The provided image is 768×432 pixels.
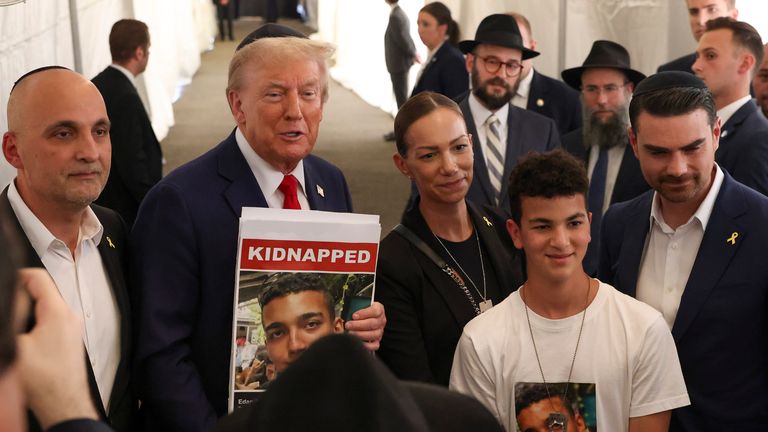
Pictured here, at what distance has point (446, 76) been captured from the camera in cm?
780

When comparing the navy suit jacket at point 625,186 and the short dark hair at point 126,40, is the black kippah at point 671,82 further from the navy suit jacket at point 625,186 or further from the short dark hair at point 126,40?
the short dark hair at point 126,40

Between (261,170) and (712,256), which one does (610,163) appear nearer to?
(712,256)

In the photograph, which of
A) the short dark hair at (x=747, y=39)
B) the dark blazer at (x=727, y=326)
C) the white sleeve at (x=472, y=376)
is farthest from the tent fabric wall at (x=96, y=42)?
the short dark hair at (x=747, y=39)

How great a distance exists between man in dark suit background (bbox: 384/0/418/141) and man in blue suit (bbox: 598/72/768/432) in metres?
8.33

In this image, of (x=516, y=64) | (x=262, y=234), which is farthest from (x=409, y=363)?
(x=516, y=64)

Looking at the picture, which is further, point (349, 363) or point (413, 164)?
point (413, 164)

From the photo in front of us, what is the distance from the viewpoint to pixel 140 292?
2434mm

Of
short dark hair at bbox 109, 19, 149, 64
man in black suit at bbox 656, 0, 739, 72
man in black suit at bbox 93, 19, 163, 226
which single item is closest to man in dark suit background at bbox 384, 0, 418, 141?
short dark hair at bbox 109, 19, 149, 64

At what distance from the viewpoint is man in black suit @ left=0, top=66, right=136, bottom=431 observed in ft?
7.80

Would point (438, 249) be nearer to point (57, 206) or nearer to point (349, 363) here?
point (57, 206)

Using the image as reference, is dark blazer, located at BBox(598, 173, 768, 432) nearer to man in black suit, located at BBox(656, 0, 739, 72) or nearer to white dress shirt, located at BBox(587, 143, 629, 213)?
white dress shirt, located at BBox(587, 143, 629, 213)

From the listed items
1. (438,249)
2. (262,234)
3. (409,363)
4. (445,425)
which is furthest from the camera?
(438,249)

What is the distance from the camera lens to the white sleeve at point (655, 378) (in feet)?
8.18

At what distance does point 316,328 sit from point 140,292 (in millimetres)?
462
